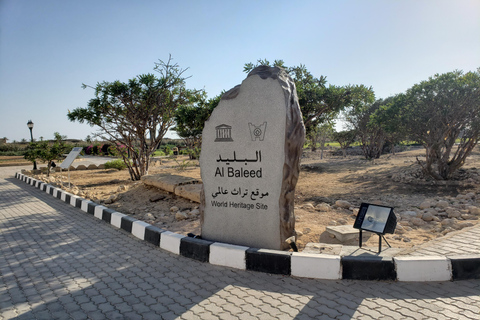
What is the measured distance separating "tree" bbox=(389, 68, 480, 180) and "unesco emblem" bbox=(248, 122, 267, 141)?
873 centimetres

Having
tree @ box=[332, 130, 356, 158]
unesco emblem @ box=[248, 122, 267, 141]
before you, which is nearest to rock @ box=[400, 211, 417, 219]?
unesco emblem @ box=[248, 122, 267, 141]

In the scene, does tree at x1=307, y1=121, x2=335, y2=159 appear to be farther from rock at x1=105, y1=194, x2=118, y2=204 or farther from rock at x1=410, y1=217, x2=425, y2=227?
rock at x1=105, y1=194, x2=118, y2=204

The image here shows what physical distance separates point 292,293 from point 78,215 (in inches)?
228

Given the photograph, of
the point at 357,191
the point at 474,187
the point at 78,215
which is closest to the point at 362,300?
the point at 78,215

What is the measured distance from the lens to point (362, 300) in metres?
2.95

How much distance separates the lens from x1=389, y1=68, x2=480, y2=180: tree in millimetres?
10023

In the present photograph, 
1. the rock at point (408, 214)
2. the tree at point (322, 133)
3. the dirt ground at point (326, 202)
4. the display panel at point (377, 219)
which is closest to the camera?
the display panel at point (377, 219)

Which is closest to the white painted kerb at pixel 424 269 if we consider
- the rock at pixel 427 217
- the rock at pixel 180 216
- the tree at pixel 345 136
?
the rock at pixel 427 217

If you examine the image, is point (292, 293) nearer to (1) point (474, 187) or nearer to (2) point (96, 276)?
(2) point (96, 276)

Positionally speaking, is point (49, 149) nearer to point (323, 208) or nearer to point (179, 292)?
point (323, 208)

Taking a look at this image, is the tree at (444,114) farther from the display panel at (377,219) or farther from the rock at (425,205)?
the display panel at (377,219)

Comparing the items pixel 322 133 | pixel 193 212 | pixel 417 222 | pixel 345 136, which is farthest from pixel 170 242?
pixel 345 136

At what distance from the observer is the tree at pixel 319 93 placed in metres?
9.73

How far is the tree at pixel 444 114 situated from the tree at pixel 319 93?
6.80ft
